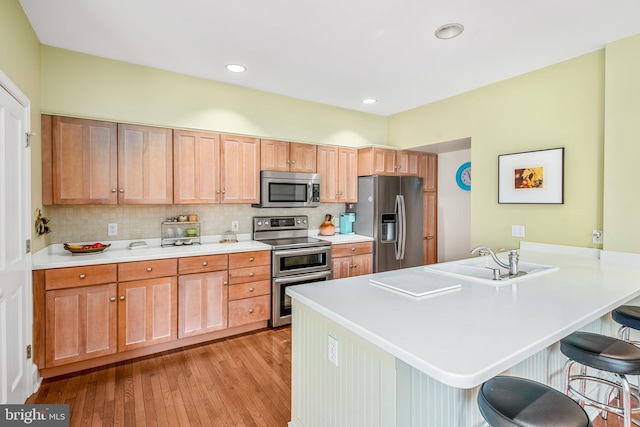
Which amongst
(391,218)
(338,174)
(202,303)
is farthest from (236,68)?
(391,218)

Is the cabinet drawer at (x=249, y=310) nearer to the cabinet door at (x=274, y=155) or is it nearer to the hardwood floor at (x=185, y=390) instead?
the hardwood floor at (x=185, y=390)

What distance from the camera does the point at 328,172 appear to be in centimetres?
426

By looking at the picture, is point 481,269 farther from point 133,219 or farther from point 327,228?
point 133,219

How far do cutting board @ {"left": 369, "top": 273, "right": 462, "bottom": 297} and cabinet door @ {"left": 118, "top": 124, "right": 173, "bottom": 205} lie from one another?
2312 millimetres

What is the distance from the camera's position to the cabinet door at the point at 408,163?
4559 mm

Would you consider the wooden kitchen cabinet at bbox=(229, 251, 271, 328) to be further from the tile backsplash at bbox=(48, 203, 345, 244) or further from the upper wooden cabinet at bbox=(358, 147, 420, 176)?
the upper wooden cabinet at bbox=(358, 147, 420, 176)

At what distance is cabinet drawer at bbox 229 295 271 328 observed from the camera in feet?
10.7

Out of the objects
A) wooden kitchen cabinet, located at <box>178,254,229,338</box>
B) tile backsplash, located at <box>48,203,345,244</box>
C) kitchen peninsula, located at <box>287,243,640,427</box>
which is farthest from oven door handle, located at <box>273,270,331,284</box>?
kitchen peninsula, located at <box>287,243,640,427</box>

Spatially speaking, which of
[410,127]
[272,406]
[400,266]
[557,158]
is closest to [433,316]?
[272,406]

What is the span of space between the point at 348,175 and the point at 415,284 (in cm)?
280

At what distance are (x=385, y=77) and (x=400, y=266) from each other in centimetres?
241

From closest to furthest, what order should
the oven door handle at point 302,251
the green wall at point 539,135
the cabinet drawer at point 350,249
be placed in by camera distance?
Result: the green wall at point 539,135 < the oven door handle at point 302,251 < the cabinet drawer at point 350,249

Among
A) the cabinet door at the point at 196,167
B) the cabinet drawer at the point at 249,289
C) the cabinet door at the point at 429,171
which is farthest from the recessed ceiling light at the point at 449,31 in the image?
the cabinet drawer at the point at 249,289

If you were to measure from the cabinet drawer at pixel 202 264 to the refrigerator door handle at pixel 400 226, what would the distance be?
7.53 ft
